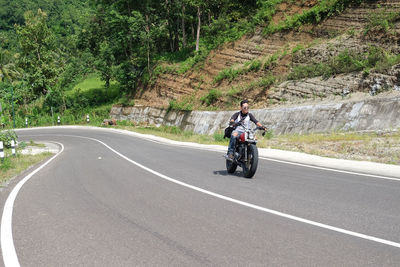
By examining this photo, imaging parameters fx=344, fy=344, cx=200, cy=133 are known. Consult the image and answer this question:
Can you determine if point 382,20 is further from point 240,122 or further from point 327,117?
point 240,122

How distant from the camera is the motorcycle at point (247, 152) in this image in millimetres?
8461

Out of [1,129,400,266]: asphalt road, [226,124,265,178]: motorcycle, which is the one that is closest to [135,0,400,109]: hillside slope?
[226,124,265,178]: motorcycle

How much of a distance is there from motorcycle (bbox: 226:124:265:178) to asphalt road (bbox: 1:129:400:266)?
32 centimetres

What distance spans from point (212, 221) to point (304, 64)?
2129cm

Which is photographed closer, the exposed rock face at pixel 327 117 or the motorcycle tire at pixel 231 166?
the motorcycle tire at pixel 231 166

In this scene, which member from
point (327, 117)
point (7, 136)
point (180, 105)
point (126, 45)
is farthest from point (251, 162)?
point (126, 45)

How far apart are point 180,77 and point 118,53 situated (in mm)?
15121

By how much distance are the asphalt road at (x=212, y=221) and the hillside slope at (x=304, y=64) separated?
494 inches

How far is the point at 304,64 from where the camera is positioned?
24297 millimetres

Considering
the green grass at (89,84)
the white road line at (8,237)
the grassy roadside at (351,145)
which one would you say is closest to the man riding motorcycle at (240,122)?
the grassy roadside at (351,145)

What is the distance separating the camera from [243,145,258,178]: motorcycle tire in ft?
27.6

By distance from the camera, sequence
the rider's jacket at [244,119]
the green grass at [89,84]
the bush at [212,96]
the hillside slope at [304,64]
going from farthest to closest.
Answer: the green grass at [89,84], the bush at [212,96], the hillside slope at [304,64], the rider's jacket at [244,119]

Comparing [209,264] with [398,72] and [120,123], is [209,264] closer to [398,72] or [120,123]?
[398,72]

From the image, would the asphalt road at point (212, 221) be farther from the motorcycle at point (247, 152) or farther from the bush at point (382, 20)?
the bush at point (382, 20)
